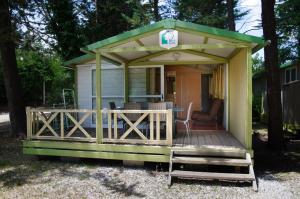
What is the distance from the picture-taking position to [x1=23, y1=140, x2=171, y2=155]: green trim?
6106 mm

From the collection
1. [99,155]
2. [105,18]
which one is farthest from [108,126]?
[105,18]

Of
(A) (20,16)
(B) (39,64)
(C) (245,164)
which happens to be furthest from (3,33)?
(B) (39,64)

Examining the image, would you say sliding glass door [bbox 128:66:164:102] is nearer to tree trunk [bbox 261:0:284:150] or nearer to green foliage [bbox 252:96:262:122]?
tree trunk [bbox 261:0:284:150]

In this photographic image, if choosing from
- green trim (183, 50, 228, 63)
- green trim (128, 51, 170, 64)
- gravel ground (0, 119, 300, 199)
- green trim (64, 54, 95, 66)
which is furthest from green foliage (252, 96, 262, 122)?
green trim (64, 54, 95, 66)

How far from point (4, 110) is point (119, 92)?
65.4 ft

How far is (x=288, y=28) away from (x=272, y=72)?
516 cm

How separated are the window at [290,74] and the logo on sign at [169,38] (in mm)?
8584

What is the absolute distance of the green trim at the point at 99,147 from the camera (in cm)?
611

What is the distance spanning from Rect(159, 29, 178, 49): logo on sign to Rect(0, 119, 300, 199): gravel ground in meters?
2.50

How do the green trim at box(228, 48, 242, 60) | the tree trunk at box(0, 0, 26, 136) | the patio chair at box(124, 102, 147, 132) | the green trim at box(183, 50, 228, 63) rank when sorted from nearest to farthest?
the green trim at box(228, 48, 242, 60) < the patio chair at box(124, 102, 147, 132) < the green trim at box(183, 50, 228, 63) < the tree trunk at box(0, 0, 26, 136)

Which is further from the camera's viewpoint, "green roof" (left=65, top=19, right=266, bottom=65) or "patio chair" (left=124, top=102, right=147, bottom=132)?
"patio chair" (left=124, top=102, right=147, bottom=132)

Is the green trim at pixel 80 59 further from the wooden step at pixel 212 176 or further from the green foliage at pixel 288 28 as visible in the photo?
the green foliage at pixel 288 28

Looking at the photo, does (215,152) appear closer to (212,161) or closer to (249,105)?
(212,161)

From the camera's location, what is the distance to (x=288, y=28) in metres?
12.5
